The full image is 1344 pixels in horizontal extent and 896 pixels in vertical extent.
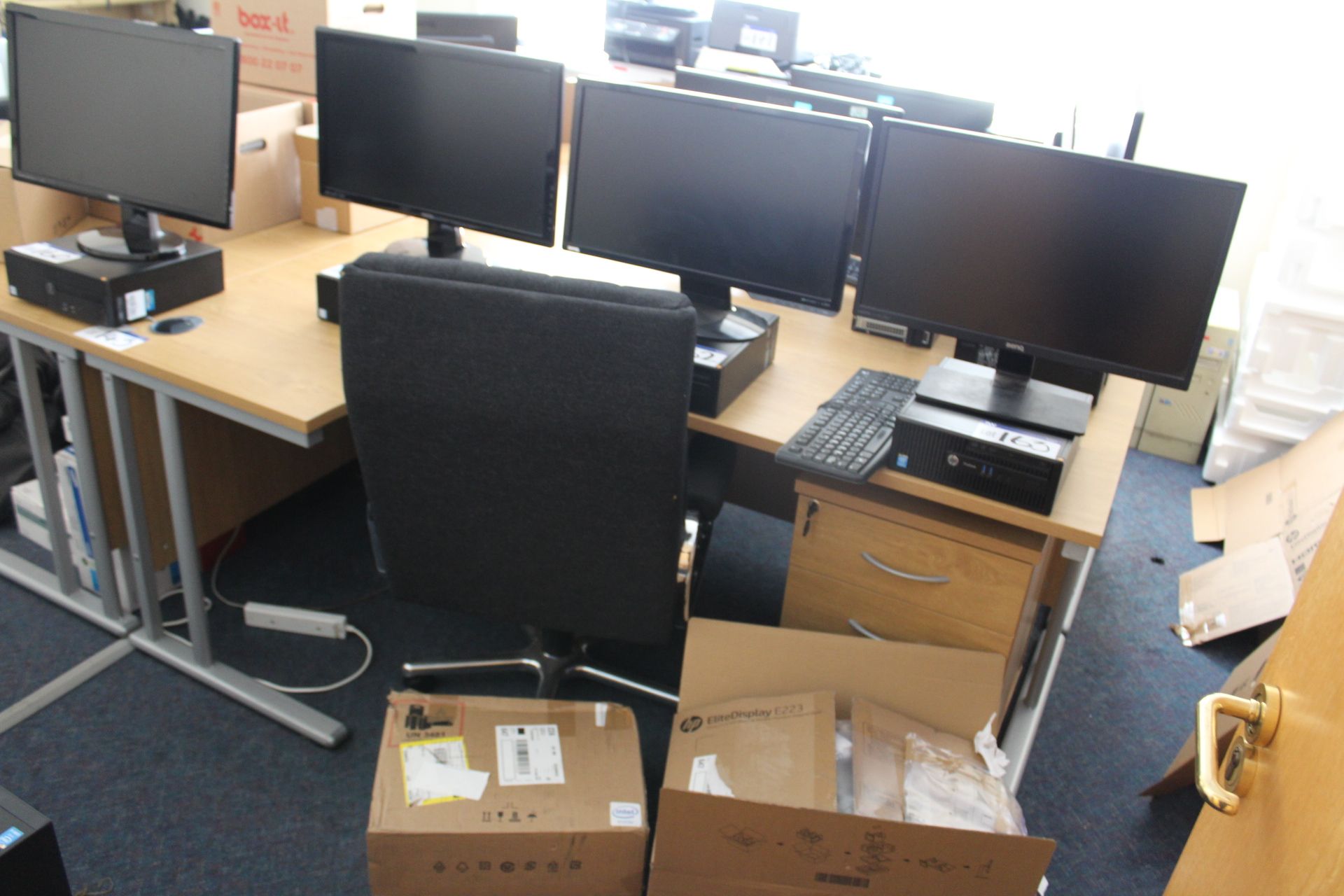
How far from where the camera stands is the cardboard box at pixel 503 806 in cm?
161

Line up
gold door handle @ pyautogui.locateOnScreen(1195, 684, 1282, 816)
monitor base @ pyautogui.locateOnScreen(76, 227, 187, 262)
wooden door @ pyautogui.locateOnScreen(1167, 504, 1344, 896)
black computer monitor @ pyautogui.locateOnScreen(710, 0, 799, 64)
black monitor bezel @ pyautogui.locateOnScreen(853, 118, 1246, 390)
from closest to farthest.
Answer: wooden door @ pyautogui.locateOnScreen(1167, 504, 1344, 896) < gold door handle @ pyautogui.locateOnScreen(1195, 684, 1282, 816) < black monitor bezel @ pyautogui.locateOnScreen(853, 118, 1246, 390) < monitor base @ pyautogui.locateOnScreen(76, 227, 187, 262) < black computer monitor @ pyautogui.locateOnScreen(710, 0, 799, 64)

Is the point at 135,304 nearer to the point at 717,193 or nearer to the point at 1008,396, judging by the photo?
the point at 717,193

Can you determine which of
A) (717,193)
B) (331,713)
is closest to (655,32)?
(717,193)

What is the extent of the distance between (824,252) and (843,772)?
2.97 feet

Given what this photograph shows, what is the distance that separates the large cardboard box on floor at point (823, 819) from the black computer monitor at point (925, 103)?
1.35 metres

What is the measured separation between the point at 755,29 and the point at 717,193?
2.30 m

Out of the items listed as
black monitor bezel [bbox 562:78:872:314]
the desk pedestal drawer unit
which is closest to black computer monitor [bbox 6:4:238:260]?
black monitor bezel [bbox 562:78:872:314]

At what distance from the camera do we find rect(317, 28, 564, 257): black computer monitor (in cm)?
199

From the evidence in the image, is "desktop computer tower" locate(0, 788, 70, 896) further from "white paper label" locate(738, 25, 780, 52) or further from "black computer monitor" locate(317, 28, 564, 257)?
"white paper label" locate(738, 25, 780, 52)

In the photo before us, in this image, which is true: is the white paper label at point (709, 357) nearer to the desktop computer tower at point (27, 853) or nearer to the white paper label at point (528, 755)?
the white paper label at point (528, 755)

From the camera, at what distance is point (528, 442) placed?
153cm

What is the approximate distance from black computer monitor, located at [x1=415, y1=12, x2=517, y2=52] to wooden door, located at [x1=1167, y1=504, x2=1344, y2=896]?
297cm

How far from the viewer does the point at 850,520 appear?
1787 mm

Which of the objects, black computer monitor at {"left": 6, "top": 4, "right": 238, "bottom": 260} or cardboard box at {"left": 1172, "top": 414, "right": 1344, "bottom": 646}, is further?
cardboard box at {"left": 1172, "top": 414, "right": 1344, "bottom": 646}
